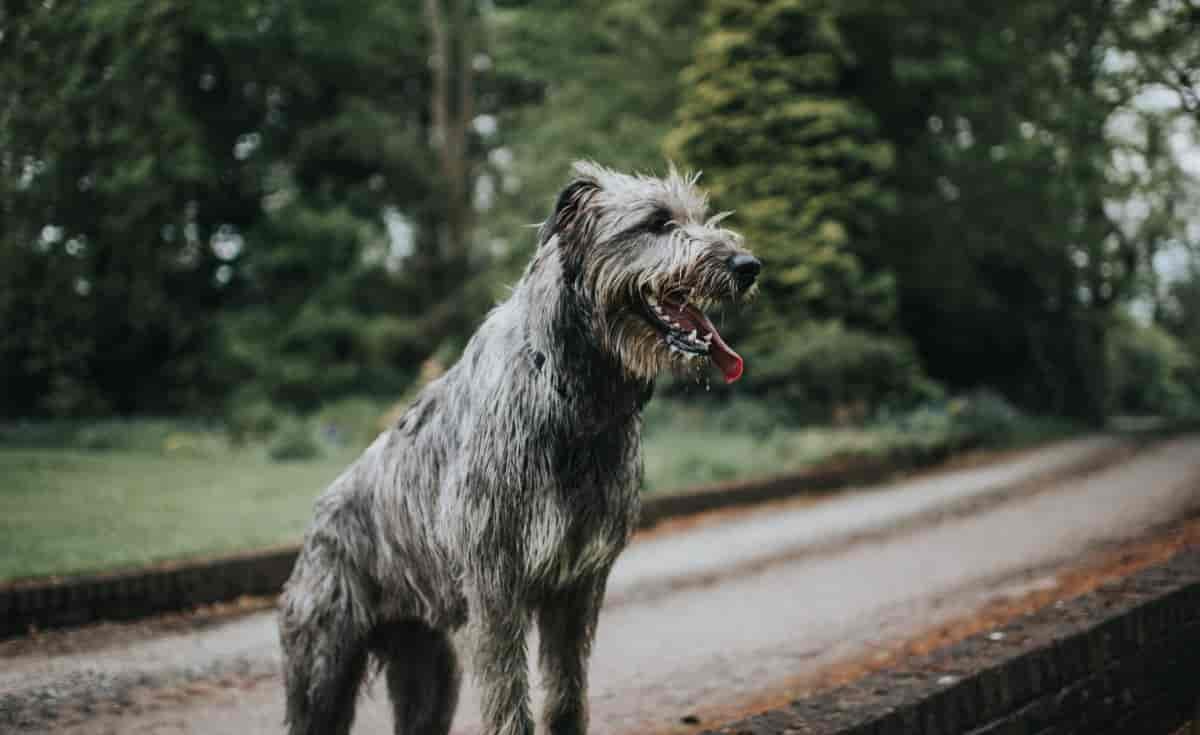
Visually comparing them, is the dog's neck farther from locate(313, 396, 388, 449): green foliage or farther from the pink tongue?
locate(313, 396, 388, 449): green foliage

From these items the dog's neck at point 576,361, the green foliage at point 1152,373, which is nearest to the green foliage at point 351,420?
the dog's neck at point 576,361

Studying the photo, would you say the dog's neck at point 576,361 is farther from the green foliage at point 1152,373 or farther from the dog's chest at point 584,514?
the green foliage at point 1152,373

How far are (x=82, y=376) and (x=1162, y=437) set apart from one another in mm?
20145

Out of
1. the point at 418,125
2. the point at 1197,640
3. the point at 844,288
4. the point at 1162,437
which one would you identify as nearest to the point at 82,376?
the point at 418,125

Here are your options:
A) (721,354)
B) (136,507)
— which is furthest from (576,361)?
(136,507)

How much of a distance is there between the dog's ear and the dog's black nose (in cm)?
45

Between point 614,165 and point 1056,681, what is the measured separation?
50.4ft

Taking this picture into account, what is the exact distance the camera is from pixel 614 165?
1816cm

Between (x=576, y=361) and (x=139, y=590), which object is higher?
(x=576, y=361)

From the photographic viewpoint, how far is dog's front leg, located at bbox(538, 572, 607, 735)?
10.4 feet

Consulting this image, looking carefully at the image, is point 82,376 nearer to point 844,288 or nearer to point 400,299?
point 400,299

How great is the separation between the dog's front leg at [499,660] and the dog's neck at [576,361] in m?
0.59

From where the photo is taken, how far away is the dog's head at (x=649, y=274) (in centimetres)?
281

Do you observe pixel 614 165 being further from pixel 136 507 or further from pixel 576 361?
pixel 576 361
